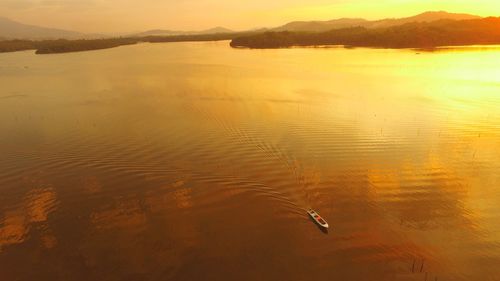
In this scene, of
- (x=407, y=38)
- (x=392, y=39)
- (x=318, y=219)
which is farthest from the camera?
(x=392, y=39)

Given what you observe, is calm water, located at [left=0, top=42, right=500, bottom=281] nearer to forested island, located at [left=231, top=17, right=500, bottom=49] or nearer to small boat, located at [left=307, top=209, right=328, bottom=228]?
small boat, located at [left=307, top=209, right=328, bottom=228]

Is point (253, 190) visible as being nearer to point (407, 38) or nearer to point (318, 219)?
point (318, 219)

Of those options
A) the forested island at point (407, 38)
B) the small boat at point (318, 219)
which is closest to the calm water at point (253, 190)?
the small boat at point (318, 219)

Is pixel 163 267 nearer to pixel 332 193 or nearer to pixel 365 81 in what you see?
pixel 332 193

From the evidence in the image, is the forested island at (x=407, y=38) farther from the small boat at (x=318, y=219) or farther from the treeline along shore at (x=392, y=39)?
the small boat at (x=318, y=219)

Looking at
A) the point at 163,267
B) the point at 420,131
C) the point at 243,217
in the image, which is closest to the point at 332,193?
the point at 243,217

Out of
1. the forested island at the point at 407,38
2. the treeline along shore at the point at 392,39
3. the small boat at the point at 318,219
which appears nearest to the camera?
the small boat at the point at 318,219

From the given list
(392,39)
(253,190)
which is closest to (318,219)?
(253,190)
